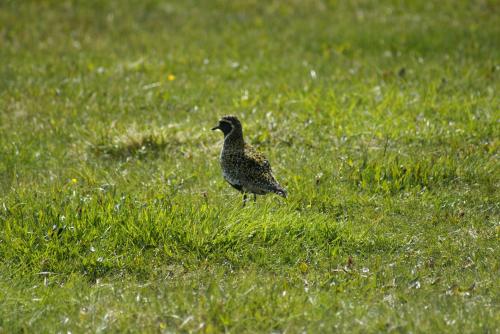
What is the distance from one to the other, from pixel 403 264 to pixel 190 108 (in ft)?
18.0

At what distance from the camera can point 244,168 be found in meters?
8.10

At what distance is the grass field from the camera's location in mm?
6395

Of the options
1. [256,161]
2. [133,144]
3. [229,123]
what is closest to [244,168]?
[256,161]

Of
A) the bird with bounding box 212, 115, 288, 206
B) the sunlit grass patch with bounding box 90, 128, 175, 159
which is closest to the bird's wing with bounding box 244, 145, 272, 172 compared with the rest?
the bird with bounding box 212, 115, 288, 206

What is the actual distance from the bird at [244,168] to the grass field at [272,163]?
7.9 inches

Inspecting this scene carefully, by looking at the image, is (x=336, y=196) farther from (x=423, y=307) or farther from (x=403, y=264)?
(x=423, y=307)

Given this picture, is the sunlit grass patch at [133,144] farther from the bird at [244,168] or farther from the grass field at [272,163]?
the bird at [244,168]

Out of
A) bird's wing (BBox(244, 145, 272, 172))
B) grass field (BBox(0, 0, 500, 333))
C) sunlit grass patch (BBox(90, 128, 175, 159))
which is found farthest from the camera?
sunlit grass patch (BBox(90, 128, 175, 159))

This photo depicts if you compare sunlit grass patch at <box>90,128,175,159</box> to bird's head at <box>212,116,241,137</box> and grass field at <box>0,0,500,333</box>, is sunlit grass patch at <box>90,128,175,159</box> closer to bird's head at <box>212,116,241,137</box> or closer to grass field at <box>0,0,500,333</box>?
grass field at <box>0,0,500,333</box>

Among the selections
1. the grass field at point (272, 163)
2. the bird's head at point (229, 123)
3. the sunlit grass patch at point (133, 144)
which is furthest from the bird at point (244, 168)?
the sunlit grass patch at point (133, 144)

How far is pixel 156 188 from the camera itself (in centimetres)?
895

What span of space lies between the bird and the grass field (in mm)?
202

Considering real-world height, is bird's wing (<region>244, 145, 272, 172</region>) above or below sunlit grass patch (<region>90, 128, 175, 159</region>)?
above

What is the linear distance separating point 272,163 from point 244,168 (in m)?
1.57
